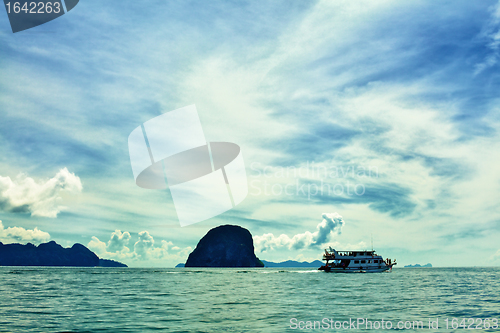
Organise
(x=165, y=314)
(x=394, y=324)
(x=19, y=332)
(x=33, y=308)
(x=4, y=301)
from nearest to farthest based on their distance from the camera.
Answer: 1. (x=19, y=332)
2. (x=394, y=324)
3. (x=165, y=314)
4. (x=33, y=308)
5. (x=4, y=301)

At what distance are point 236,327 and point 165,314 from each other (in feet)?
30.2

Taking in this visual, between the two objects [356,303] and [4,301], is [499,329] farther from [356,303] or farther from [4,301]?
[4,301]

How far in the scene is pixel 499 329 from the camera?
24031 mm

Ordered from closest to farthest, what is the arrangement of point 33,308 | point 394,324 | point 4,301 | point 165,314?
1. point 394,324
2. point 165,314
3. point 33,308
4. point 4,301

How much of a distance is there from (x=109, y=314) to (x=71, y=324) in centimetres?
503

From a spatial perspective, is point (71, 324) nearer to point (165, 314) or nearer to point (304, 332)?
point (165, 314)

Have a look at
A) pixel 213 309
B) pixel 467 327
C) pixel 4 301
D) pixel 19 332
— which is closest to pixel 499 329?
pixel 467 327

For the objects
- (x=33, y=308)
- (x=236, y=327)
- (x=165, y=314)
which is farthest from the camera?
(x=33, y=308)

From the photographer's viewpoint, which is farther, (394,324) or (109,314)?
(109,314)

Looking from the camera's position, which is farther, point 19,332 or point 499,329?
point 499,329

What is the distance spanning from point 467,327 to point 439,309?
9.32 m

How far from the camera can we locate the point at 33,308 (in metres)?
32.2

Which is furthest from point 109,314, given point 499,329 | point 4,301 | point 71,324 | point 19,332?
point 499,329

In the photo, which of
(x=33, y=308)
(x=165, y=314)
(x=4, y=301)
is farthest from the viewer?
(x=4, y=301)
